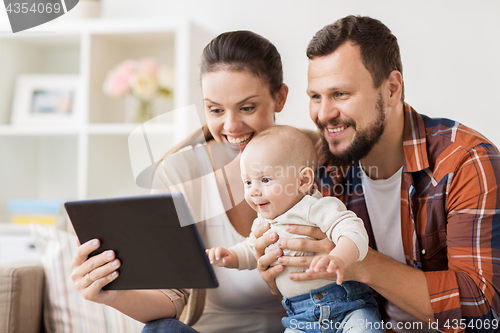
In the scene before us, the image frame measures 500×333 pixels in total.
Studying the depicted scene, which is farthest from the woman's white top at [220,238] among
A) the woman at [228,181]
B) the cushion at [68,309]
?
the cushion at [68,309]

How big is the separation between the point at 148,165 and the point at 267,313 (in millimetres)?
574

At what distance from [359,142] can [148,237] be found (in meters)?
0.69

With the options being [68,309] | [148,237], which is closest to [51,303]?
[68,309]

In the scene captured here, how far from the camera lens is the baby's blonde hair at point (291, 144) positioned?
3.35 ft

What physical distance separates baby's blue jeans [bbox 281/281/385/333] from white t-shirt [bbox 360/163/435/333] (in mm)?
269

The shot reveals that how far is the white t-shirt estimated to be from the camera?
1278 millimetres

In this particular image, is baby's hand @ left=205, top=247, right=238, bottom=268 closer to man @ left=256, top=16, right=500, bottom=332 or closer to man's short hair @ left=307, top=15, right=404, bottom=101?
Answer: man @ left=256, top=16, right=500, bottom=332

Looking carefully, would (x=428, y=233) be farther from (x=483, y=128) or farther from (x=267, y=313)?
(x=483, y=128)

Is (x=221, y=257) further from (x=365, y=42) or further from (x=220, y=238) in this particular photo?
(x=365, y=42)

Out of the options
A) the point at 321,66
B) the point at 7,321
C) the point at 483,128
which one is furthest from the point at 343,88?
the point at 7,321

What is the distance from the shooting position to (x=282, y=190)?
1001mm

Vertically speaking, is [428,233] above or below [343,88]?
below

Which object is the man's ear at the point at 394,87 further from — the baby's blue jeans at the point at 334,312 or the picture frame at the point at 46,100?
the picture frame at the point at 46,100

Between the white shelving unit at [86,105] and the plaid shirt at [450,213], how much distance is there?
108 cm
